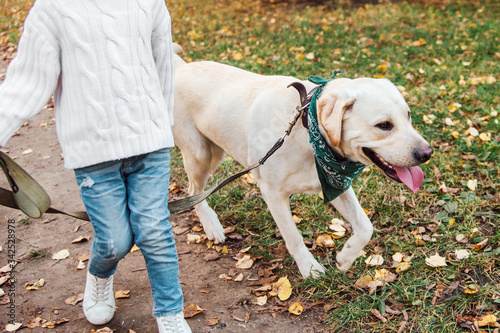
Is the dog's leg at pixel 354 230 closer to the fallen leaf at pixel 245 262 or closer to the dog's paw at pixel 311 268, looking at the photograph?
the dog's paw at pixel 311 268

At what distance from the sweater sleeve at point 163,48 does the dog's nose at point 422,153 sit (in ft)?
4.58

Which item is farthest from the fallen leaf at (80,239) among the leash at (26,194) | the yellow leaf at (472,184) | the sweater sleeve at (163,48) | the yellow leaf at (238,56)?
the yellow leaf at (238,56)

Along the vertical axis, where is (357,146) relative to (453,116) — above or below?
above

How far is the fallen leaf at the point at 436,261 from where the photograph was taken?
295 centimetres

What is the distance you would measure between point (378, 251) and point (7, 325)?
2508 mm

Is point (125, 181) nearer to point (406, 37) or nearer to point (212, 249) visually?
point (212, 249)

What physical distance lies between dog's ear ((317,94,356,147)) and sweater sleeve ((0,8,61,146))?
138 centimetres

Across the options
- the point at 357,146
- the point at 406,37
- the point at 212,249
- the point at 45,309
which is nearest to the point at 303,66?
the point at 406,37

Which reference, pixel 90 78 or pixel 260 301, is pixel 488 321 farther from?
pixel 90 78

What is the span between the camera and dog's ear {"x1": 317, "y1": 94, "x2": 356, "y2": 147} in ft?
8.06

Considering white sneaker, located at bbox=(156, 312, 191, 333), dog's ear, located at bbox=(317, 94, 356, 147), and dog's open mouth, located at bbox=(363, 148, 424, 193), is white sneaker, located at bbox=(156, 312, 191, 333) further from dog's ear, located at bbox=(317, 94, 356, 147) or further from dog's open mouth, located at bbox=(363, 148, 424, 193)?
dog's open mouth, located at bbox=(363, 148, 424, 193)

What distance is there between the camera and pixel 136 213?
239 centimetres

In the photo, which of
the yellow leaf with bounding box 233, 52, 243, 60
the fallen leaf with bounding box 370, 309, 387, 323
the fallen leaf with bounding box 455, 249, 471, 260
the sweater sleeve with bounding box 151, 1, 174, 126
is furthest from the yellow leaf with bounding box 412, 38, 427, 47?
the sweater sleeve with bounding box 151, 1, 174, 126

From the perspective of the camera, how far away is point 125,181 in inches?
98.6
